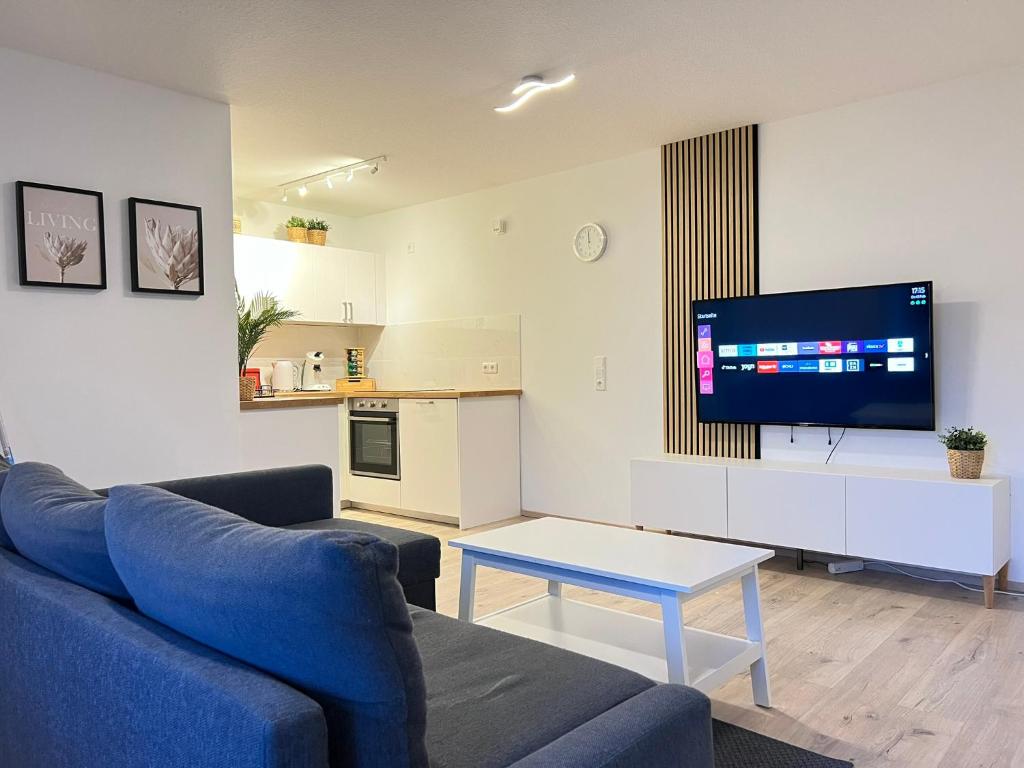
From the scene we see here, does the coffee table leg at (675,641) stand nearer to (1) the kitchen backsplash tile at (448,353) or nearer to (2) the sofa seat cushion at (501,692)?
(2) the sofa seat cushion at (501,692)

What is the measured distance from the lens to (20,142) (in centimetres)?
333

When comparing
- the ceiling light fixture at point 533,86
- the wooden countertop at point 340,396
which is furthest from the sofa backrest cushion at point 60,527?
the ceiling light fixture at point 533,86

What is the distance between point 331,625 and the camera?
3.15 ft

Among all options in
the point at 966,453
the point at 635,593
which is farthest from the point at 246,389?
the point at 966,453

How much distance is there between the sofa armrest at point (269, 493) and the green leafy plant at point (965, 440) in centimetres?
289

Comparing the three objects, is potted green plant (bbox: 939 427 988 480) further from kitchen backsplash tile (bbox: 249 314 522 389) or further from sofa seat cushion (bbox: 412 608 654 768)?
kitchen backsplash tile (bbox: 249 314 522 389)

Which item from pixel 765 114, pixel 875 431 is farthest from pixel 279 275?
pixel 875 431

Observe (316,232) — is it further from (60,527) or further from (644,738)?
(644,738)

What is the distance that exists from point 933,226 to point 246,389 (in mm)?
3767

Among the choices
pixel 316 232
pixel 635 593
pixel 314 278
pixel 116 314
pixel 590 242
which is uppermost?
A: pixel 316 232

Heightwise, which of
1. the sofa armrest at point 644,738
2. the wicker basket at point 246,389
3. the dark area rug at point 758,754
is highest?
the wicker basket at point 246,389

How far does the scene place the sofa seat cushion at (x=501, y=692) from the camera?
4.25 ft

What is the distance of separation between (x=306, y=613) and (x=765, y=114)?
4.09 m

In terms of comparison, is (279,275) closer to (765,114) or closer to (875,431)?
(765,114)
